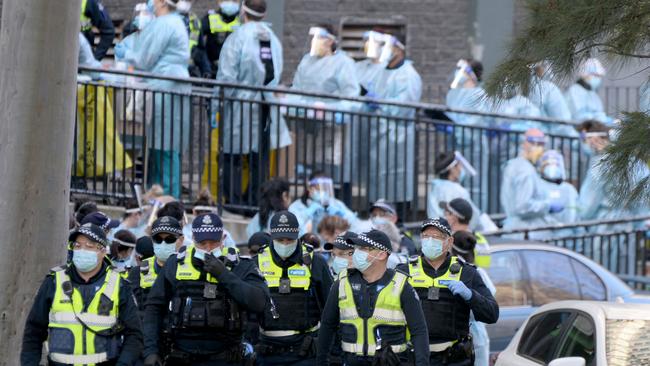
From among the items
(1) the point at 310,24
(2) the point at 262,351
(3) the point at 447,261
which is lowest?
(2) the point at 262,351

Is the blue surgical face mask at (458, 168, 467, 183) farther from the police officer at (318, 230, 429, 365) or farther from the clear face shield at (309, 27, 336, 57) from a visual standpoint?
the police officer at (318, 230, 429, 365)

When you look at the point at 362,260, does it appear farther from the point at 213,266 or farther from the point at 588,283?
the point at 588,283

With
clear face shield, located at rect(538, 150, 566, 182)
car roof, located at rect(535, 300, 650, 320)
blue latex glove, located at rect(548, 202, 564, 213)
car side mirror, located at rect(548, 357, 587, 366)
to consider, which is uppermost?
clear face shield, located at rect(538, 150, 566, 182)

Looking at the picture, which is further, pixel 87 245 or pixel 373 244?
pixel 373 244

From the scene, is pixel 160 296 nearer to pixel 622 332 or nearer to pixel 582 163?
pixel 622 332

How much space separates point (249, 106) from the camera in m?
16.1

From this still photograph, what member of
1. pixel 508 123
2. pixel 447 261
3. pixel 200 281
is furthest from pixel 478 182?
pixel 200 281

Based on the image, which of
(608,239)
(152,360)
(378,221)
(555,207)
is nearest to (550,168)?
(555,207)

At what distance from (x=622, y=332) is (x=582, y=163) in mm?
9423

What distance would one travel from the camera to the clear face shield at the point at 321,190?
592 inches

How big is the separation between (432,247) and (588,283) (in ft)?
13.1

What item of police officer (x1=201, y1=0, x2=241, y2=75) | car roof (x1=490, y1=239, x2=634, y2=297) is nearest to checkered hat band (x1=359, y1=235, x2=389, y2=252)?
car roof (x1=490, y1=239, x2=634, y2=297)

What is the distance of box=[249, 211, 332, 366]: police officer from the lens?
1040cm

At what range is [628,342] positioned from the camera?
30.0 feet
